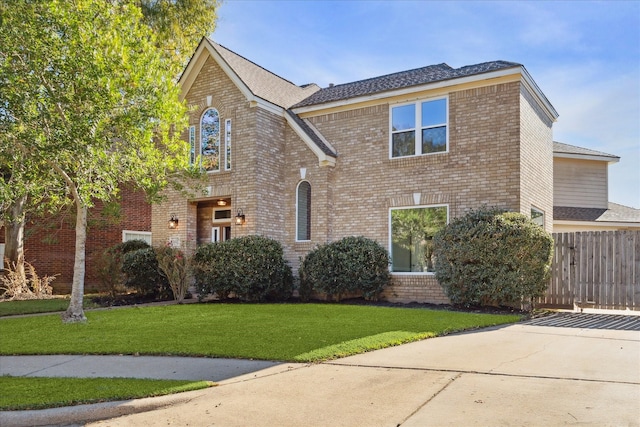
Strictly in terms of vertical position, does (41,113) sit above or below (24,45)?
below

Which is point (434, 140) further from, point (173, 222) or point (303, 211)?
point (173, 222)

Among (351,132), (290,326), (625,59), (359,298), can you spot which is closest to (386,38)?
(351,132)

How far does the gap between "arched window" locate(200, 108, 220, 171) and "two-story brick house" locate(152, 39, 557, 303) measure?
0.04m

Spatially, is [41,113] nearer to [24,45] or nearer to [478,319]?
[24,45]

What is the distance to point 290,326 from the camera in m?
9.50

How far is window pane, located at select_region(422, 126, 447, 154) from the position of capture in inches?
586

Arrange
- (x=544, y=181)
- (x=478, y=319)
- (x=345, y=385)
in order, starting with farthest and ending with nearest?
(x=544, y=181), (x=478, y=319), (x=345, y=385)

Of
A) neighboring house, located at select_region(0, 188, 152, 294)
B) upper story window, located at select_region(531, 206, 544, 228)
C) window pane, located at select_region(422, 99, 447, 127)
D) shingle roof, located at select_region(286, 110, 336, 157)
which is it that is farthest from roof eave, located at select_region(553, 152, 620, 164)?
neighboring house, located at select_region(0, 188, 152, 294)

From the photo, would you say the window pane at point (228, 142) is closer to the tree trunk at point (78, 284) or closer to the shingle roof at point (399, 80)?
the shingle roof at point (399, 80)

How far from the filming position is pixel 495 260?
12117 mm

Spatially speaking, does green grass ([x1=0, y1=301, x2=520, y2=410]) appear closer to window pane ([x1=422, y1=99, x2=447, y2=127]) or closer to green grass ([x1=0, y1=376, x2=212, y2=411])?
green grass ([x1=0, y1=376, x2=212, y2=411])

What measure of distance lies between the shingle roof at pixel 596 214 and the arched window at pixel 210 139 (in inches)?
498

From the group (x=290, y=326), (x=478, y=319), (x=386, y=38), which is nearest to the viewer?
(x=290, y=326)

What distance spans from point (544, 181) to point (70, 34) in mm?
13273
